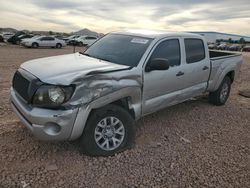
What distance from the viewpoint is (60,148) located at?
13.5 ft

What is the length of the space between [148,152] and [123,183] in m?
0.91

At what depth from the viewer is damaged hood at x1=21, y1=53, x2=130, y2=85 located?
3543 millimetres

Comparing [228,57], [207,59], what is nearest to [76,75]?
[207,59]

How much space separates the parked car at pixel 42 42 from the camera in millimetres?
31516

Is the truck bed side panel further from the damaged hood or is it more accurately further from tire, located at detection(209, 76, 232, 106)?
the damaged hood

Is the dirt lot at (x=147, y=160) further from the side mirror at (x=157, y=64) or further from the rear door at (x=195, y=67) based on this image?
the side mirror at (x=157, y=64)

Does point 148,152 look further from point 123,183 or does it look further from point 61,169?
point 61,169

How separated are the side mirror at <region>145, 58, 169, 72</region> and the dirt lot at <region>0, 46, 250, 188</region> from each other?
3.95 feet

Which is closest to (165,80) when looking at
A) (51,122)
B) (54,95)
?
(54,95)

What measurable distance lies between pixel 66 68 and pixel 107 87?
66 centimetres

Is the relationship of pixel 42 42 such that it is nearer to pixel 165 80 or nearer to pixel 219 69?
pixel 219 69

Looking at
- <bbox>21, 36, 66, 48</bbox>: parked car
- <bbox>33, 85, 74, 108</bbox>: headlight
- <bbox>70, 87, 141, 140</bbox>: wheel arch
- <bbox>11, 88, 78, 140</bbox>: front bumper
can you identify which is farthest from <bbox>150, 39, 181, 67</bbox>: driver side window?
<bbox>21, 36, 66, 48</bbox>: parked car

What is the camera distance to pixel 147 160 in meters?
3.97

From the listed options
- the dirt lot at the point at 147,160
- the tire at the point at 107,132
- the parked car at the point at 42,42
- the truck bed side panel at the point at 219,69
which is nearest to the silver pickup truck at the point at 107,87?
the tire at the point at 107,132
